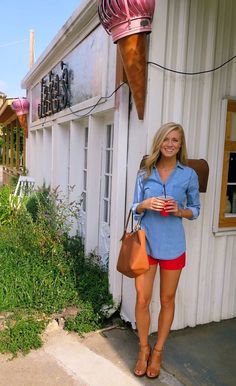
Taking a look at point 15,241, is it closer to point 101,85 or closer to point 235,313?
point 101,85

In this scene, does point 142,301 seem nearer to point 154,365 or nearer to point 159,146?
point 154,365

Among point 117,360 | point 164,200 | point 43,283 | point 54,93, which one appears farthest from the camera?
point 54,93

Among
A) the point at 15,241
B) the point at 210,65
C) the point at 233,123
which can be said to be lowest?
the point at 15,241

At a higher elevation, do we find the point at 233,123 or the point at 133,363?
the point at 233,123

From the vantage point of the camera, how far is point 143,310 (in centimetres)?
275

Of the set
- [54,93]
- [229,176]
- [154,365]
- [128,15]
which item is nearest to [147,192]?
[229,176]

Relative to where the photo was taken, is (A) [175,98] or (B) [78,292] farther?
(B) [78,292]

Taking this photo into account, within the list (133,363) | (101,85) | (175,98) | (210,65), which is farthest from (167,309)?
(101,85)

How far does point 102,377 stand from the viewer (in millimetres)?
2830

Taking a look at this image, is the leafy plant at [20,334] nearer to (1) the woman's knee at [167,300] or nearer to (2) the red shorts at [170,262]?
(1) the woman's knee at [167,300]

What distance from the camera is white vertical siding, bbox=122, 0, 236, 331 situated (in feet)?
10.2

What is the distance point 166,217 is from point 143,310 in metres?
0.73

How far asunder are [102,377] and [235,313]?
160 centimetres

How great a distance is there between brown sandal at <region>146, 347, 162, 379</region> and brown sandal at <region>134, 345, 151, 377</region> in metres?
0.04
